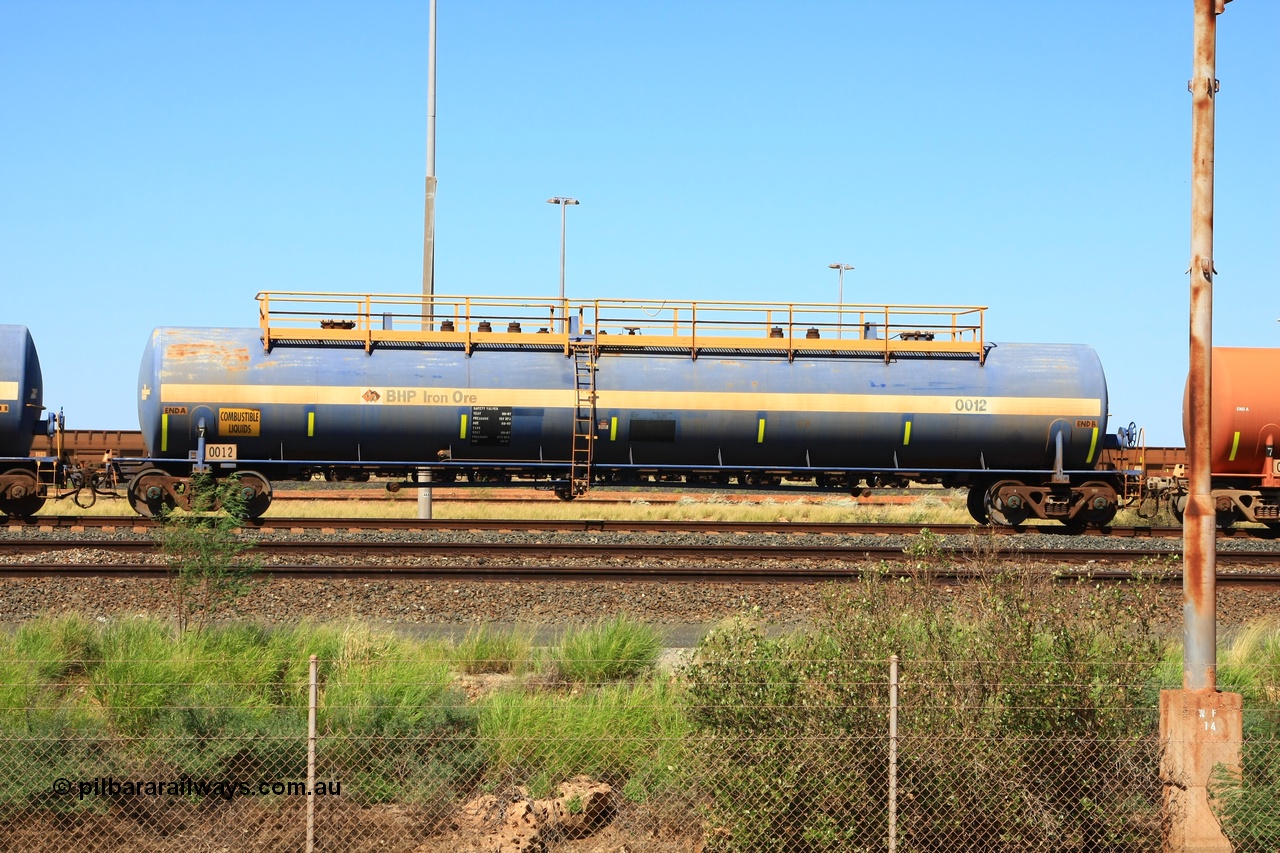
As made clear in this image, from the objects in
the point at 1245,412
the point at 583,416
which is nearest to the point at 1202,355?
the point at 583,416

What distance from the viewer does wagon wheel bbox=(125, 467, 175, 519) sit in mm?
21312

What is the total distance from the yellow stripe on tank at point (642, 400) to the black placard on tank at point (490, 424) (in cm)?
14

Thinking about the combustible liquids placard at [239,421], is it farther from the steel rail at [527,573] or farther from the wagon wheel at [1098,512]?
the wagon wheel at [1098,512]

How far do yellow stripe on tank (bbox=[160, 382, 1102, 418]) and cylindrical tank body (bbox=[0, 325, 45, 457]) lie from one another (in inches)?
150

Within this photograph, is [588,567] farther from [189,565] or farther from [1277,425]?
[1277,425]

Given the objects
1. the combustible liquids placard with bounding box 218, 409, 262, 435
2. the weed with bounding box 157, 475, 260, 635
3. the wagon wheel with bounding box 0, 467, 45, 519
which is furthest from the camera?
the wagon wheel with bounding box 0, 467, 45, 519

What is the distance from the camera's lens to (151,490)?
21297mm

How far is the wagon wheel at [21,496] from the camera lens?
73.2ft

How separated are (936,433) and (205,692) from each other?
1670 centimetres

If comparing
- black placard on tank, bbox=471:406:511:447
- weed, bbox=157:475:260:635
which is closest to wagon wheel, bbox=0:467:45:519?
black placard on tank, bbox=471:406:511:447

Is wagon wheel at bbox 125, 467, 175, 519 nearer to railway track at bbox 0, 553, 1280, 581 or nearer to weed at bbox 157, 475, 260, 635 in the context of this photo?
railway track at bbox 0, 553, 1280, 581

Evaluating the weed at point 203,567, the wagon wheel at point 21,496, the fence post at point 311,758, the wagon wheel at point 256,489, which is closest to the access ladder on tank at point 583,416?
the wagon wheel at point 256,489
